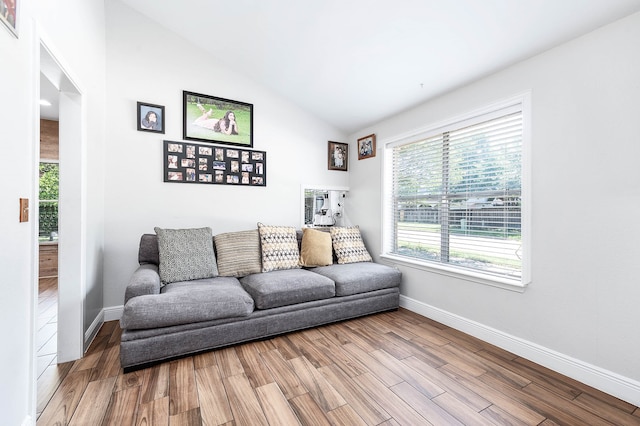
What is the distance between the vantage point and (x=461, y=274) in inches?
104

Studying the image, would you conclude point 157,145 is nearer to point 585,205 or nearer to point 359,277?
point 359,277

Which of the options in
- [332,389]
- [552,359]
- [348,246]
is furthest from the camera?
[348,246]

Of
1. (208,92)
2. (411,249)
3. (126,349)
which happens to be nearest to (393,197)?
(411,249)

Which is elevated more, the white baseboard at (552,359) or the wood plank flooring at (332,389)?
the white baseboard at (552,359)

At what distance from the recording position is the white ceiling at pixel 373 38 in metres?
1.85

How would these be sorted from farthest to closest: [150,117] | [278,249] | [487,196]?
[278,249] < [150,117] < [487,196]

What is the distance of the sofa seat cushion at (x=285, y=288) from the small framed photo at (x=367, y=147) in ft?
6.14

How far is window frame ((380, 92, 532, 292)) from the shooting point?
2166 mm

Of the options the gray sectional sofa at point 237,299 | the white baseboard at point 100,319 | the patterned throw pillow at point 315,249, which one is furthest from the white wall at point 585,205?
the white baseboard at point 100,319

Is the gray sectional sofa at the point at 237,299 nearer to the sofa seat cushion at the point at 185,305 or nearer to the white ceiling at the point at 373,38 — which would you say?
the sofa seat cushion at the point at 185,305

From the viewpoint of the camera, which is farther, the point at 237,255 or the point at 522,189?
the point at 237,255

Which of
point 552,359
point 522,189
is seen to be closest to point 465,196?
point 522,189

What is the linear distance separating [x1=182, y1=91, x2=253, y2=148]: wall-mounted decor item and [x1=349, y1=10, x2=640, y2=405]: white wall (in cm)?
263

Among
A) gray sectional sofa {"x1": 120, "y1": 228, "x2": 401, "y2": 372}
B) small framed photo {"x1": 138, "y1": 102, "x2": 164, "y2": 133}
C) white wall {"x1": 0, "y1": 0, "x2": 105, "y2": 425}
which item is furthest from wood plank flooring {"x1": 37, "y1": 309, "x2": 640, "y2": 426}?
small framed photo {"x1": 138, "y1": 102, "x2": 164, "y2": 133}
